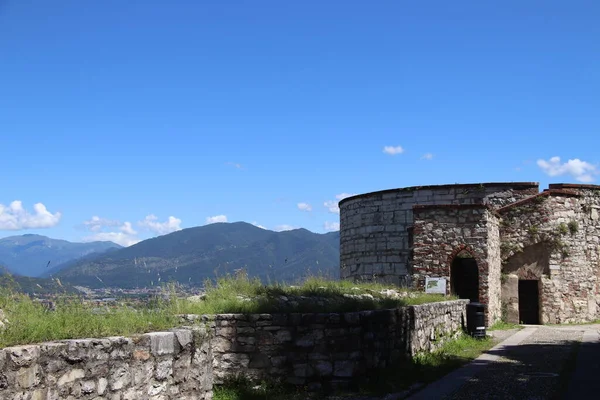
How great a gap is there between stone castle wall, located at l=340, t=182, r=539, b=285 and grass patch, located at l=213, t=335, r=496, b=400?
10.5 meters

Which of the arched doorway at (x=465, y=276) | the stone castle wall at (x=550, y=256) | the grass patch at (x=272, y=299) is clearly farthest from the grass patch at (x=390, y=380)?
the stone castle wall at (x=550, y=256)

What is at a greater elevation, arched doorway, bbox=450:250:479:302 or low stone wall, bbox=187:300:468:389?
arched doorway, bbox=450:250:479:302

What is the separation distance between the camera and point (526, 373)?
1097 cm

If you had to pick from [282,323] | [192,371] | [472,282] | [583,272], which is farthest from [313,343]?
[583,272]

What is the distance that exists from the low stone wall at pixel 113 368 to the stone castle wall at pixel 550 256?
18.8 meters

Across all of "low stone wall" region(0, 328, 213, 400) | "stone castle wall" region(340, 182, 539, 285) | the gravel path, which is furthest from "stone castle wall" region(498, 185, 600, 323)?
"low stone wall" region(0, 328, 213, 400)

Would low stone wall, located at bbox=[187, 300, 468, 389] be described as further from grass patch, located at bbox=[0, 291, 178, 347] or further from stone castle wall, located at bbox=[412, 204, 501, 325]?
stone castle wall, located at bbox=[412, 204, 501, 325]

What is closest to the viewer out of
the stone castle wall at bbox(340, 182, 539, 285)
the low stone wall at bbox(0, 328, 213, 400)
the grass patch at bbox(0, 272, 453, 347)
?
the low stone wall at bbox(0, 328, 213, 400)

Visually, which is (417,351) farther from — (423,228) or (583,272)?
(583,272)

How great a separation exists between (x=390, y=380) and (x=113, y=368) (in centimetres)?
561

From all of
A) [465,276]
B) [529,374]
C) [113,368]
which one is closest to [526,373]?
[529,374]

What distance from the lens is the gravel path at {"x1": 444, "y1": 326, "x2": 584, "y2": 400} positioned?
Answer: 356 inches

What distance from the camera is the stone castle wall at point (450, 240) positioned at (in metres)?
20.1

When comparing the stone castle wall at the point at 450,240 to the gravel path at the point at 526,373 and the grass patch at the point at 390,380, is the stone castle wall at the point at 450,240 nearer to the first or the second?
the gravel path at the point at 526,373
